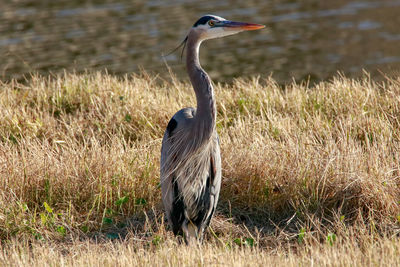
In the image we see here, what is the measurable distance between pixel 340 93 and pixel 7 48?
9.85m

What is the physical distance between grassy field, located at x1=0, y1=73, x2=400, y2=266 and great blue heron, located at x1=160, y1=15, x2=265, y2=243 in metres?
0.21

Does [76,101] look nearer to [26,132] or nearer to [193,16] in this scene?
[26,132]

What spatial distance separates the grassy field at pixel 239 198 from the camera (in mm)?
4480

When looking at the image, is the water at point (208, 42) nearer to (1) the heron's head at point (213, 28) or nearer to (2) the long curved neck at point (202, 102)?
(1) the heron's head at point (213, 28)

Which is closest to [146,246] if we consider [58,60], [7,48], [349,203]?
[349,203]

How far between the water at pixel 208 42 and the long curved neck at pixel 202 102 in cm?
729

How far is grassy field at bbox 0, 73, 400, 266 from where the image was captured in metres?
4.48

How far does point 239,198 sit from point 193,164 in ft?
2.86

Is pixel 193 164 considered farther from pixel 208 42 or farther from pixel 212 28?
pixel 208 42

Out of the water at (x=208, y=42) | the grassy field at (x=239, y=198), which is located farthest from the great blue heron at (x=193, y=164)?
the water at (x=208, y=42)

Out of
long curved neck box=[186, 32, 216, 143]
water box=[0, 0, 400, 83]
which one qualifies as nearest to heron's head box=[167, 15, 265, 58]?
long curved neck box=[186, 32, 216, 143]

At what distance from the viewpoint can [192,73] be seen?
488cm

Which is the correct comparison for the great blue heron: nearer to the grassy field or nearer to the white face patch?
the white face patch

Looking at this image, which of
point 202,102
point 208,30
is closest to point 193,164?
point 202,102
